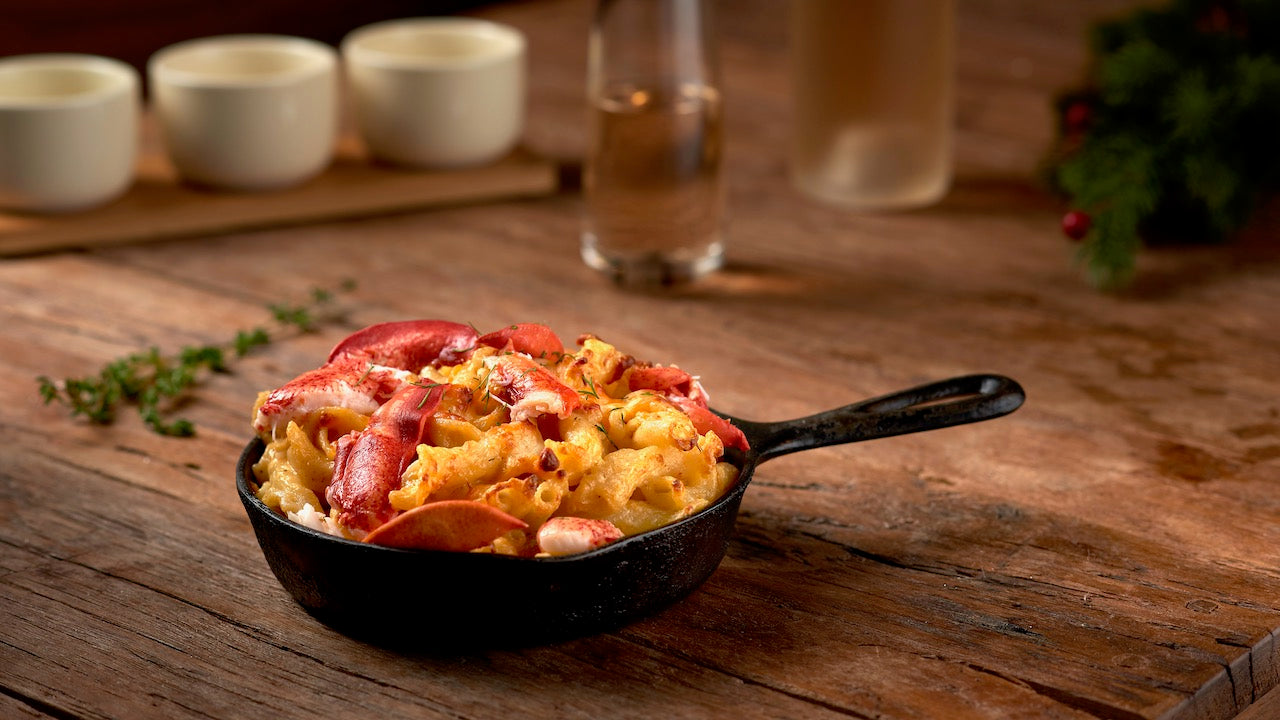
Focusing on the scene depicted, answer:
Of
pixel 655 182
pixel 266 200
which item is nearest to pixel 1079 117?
pixel 655 182

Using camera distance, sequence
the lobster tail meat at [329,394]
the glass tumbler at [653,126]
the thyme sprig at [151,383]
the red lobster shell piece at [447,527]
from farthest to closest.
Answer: the glass tumbler at [653,126] < the thyme sprig at [151,383] < the lobster tail meat at [329,394] < the red lobster shell piece at [447,527]

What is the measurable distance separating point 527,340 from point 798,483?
287mm

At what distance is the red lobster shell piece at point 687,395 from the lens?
967 mm

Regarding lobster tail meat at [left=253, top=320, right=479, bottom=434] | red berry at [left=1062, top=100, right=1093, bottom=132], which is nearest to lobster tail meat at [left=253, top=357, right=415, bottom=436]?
lobster tail meat at [left=253, top=320, right=479, bottom=434]

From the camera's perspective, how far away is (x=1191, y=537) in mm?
1080

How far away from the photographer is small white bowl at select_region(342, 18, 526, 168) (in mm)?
1726

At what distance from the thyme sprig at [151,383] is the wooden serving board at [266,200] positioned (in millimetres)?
308

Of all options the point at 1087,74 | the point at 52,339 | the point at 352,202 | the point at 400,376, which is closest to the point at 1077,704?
the point at 400,376

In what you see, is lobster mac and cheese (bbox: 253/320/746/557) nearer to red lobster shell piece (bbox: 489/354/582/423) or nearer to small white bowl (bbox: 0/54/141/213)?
red lobster shell piece (bbox: 489/354/582/423)

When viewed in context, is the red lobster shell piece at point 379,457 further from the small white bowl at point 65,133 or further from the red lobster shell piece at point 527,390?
the small white bowl at point 65,133

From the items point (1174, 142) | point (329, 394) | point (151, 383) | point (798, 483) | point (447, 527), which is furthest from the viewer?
point (1174, 142)

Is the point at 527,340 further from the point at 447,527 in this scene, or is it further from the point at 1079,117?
the point at 1079,117

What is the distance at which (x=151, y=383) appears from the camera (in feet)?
4.33

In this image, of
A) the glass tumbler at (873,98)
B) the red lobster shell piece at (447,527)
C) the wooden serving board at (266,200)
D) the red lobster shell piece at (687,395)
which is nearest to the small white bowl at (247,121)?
the wooden serving board at (266,200)
